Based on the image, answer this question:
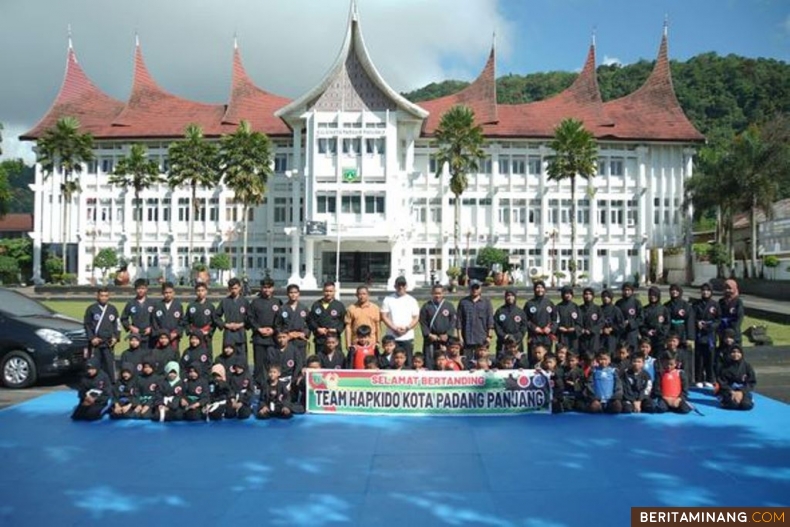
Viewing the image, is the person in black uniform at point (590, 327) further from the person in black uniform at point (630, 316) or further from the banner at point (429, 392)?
the banner at point (429, 392)

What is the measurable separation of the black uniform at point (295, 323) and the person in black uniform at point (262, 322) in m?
0.12

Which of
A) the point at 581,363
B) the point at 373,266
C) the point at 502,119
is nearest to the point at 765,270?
the point at 502,119

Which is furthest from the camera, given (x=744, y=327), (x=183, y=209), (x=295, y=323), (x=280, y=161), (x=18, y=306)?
(x=183, y=209)

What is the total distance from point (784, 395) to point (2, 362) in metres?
13.5

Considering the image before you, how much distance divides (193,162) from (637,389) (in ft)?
122

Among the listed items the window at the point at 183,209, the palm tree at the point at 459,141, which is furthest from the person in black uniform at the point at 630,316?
the window at the point at 183,209

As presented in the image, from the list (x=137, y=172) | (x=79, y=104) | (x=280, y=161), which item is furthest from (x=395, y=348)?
(x=79, y=104)

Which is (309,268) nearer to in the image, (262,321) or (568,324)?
(262,321)

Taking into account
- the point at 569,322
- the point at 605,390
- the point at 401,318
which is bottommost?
the point at 605,390

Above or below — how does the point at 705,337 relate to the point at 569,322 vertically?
below

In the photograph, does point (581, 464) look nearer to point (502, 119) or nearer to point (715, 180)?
point (715, 180)

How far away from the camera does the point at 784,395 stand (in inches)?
407

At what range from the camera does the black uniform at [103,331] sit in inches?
404

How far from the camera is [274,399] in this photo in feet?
29.4
